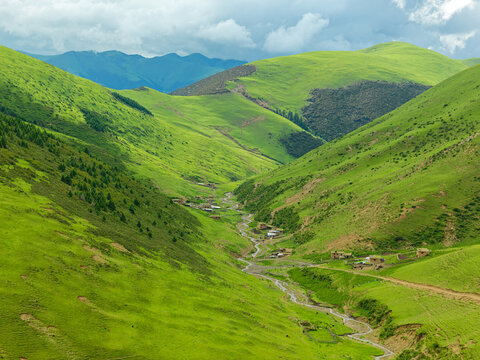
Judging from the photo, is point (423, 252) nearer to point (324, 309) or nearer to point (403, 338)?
point (324, 309)

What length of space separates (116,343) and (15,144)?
8618 centimetres

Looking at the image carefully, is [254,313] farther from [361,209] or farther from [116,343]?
[361,209]

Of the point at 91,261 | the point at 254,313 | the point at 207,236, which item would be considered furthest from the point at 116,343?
the point at 207,236

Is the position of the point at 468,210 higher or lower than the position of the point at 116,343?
higher

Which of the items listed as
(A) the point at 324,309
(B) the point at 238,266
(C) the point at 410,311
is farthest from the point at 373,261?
(B) the point at 238,266

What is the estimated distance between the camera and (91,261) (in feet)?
207

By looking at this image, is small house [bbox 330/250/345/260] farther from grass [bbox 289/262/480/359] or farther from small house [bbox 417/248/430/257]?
small house [bbox 417/248/430/257]

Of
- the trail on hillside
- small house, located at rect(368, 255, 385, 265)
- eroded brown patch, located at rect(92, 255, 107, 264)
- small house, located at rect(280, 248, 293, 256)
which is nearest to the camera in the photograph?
eroded brown patch, located at rect(92, 255, 107, 264)

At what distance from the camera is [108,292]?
5819 cm

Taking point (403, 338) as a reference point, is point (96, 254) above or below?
above

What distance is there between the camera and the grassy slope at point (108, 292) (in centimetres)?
4472

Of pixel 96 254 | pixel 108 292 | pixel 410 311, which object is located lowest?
pixel 410 311

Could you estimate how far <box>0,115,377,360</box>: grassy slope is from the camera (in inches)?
1761

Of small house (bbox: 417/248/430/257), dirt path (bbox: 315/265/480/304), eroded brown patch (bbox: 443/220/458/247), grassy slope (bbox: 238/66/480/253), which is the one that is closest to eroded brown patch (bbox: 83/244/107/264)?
dirt path (bbox: 315/265/480/304)
